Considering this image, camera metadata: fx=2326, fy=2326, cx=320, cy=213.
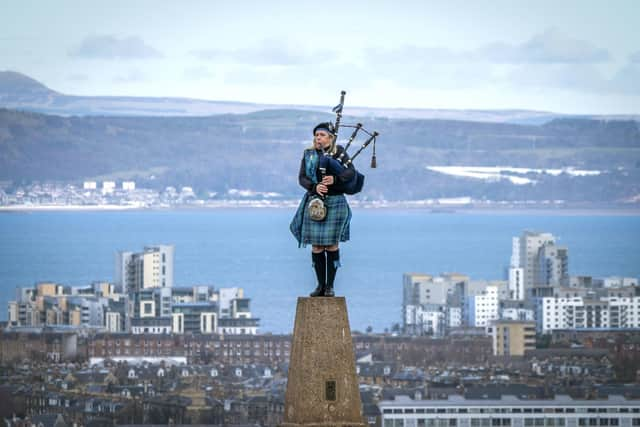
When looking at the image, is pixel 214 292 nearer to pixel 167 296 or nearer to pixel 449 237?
pixel 167 296

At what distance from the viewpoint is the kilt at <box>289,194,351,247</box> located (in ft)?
32.2

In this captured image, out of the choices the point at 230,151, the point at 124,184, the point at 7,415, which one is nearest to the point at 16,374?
the point at 7,415

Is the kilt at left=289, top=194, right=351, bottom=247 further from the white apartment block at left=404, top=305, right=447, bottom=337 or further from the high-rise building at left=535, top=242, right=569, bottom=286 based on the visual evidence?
the high-rise building at left=535, top=242, right=569, bottom=286

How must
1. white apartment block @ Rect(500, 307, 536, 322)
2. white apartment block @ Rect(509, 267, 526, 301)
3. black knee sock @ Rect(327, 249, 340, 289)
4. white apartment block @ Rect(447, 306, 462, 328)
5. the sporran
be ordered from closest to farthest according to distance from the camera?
the sporran < black knee sock @ Rect(327, 249, 340, 289) < white apartment block @ Rect(500, 307, 536, 322) < white apartment block @ Rect(447, 306, 462, 328) < white apartment block @ Rect(509, 267, 526, 301)

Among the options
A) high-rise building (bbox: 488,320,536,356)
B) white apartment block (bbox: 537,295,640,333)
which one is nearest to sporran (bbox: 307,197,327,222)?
high-rise building (bbox: 488,320,536,356)

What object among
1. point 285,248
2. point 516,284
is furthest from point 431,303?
point 285,248

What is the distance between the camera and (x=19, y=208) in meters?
120

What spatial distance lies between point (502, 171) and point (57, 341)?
97.1 meters

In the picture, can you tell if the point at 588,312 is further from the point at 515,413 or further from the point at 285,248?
the point at 285,248

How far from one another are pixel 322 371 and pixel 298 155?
135 m

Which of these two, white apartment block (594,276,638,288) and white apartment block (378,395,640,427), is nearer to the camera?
white apartment block (378,395,640,427)

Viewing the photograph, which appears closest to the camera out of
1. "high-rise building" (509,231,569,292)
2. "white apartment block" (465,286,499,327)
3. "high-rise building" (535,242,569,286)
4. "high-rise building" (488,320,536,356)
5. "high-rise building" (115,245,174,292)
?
"high-rise building" (488,320,536,356)

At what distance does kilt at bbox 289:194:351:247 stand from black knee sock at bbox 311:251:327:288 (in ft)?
0.36

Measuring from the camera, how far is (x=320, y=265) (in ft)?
32.7
